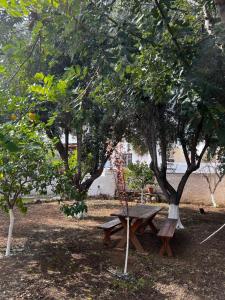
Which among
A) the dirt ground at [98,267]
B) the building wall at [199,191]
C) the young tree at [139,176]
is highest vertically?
the young tree at [139,176]

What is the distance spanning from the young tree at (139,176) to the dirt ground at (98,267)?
170 inches

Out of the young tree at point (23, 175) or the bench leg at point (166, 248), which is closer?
the young tree at point (23, 175)

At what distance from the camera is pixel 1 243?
6.59 m

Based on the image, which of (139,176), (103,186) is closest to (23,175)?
(139,176)

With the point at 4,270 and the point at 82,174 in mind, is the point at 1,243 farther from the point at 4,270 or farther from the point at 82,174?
the point at 82,174

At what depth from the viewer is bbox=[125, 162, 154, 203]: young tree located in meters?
12.4

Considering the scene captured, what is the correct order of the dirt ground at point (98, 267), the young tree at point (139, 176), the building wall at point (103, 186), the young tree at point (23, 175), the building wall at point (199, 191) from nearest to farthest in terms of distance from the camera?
1. the dirt ground at point (98, 267)
2. the young tree at point (23, 175)
3. the young tree at point (139, 176)
4. the building wall at point (199, 191)
5. the building wall at point (103, 186)

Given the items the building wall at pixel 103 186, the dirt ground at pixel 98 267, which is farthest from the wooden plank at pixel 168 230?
the building wall at pixel 103 186

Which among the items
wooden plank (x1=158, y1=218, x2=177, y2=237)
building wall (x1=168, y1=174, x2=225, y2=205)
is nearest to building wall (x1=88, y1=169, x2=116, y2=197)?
building wall (x1=168, y1=174, x2=225, y2=205)

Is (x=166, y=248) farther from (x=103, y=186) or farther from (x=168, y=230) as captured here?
(x=103, y=186)

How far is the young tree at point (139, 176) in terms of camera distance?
12.4 m

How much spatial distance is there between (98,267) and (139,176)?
725cm

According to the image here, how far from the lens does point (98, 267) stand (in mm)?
5473

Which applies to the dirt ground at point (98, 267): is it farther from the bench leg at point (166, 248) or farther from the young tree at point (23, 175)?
the young tree at point (23, 175)
